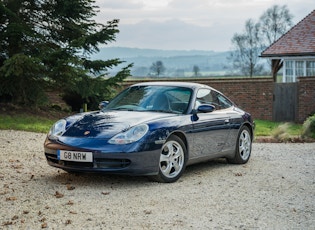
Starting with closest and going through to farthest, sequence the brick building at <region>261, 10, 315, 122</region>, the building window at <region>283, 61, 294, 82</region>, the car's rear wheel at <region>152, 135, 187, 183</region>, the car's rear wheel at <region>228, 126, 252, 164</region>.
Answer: the car's rear wheel at <region>152, 135, 187, 183</region> < the car's rear wheel at <region>228, 126, 252, 164</region> < the brick building at <region>261, 10, 315, 122</region> < the building window at <region>283, 61, 294, 82</region>

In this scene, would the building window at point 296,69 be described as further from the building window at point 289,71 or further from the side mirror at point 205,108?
the side mirror at point 205,108

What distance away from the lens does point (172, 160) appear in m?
8.76

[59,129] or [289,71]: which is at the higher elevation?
[289,71]

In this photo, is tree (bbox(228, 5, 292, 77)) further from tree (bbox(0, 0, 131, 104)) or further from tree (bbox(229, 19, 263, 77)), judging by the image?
tree (bbox(0, 0, 131, 104))

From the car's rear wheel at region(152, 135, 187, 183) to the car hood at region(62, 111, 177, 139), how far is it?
0.42 m

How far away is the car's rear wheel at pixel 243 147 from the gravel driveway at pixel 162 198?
0.15 m

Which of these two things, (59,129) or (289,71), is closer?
(59,129)

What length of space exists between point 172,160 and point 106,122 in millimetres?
1085

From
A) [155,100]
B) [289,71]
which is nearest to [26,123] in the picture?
[155,100]

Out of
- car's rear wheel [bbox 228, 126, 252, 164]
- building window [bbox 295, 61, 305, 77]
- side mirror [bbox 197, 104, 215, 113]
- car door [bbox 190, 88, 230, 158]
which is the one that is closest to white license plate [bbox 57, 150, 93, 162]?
car door [bbox 190, 88, 230, 158]

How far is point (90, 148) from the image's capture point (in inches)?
322

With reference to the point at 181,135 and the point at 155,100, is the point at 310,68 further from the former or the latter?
the point at 181,135

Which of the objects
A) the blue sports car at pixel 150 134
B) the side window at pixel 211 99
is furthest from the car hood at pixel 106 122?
the side window at pixel 211 99

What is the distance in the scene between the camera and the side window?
985 centimetres
